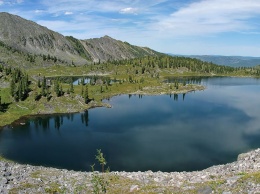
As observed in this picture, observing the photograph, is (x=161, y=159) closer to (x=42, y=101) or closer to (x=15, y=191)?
(x=15, y=191)

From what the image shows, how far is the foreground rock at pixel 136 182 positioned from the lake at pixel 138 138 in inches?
985

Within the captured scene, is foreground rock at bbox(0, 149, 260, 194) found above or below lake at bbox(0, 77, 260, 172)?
above

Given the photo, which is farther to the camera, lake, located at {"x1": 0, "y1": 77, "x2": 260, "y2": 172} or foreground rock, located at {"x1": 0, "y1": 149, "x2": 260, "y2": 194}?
lake, located at {"x1": 0, "y1": 77, "x2": 260, "y2": 172}

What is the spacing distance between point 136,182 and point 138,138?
2339 inches

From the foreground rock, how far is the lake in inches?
985

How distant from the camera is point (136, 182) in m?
54.9

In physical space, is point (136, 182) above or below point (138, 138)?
above

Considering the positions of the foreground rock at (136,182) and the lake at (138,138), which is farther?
the lake at (138,138)

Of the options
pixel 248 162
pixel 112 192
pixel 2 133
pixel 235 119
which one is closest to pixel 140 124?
pixel 235 119

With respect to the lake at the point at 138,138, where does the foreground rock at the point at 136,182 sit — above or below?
above

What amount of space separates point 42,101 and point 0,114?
24.8m

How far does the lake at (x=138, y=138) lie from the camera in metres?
90.1

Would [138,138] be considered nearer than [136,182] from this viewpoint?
No

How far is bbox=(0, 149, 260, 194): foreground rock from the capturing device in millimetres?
46094
